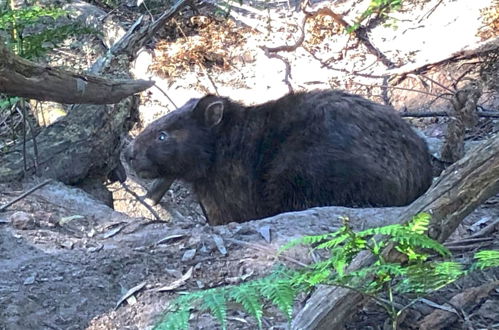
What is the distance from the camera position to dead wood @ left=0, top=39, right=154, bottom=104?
4164mm

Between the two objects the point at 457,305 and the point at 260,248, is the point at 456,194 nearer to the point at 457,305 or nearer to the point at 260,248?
the point at 457,305

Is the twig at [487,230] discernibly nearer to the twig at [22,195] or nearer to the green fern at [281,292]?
the green fern at [281,292]

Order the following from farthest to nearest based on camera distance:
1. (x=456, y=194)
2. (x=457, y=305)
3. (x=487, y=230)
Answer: (x=487, y=230)
(x=457, y=305)
(x=456, y=194)

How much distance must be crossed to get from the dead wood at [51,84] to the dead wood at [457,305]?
8.02ft

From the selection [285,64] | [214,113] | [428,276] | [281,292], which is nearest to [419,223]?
[428,276]

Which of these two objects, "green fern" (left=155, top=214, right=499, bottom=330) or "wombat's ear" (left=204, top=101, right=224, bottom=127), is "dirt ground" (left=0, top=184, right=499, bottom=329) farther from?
"wombat's ear" (left=204, top=101, right=224, bottom=127)

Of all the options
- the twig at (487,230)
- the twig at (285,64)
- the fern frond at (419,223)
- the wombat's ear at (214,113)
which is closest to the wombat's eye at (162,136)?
the wombat's ear at (214,113)

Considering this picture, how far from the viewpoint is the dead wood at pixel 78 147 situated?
262 inches

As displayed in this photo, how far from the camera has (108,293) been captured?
14.4ft

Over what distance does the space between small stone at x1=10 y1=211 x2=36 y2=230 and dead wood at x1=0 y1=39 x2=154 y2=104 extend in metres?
1.04

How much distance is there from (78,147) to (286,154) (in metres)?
1.87

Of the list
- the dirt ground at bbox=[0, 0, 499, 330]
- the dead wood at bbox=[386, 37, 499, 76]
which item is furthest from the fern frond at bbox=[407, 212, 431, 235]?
the dead wood at bbox=[386, 37, 499, 76]

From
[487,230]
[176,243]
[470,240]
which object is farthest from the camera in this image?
[176,243]

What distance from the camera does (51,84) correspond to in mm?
4465
